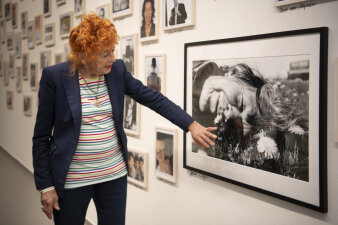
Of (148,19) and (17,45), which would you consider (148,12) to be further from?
(17,45)

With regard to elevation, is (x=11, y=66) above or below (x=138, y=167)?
above

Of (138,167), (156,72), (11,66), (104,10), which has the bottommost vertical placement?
(138,167)

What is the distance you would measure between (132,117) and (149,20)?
742mm

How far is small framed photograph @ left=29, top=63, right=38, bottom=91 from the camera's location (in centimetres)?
423

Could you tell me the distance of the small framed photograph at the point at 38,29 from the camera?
4.00m

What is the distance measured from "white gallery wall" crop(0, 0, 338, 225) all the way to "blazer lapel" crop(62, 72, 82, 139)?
71 cm

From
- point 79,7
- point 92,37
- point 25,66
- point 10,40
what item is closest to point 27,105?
point 25,66

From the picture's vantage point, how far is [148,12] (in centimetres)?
214

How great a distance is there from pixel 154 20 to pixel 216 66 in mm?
679

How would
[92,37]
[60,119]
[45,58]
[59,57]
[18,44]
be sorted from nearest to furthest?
[92,37] < [60,119] < [59,57] < [45,58] < [18,44]

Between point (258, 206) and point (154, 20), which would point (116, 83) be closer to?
point (154, 20)

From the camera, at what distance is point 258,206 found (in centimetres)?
152

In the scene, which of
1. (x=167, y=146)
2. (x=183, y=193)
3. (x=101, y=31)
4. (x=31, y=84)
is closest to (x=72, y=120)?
(x=101, y=31)

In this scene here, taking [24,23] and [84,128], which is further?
[24,23]
